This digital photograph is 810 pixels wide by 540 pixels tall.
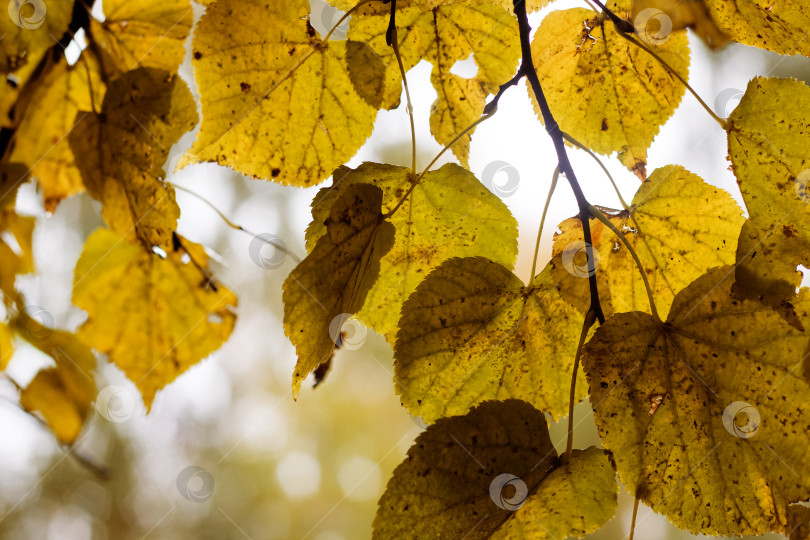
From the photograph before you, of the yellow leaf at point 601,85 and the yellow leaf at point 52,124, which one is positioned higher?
the yellow leaf at point 601,85

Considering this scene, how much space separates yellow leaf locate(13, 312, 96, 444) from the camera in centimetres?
69

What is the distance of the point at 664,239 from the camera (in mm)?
458

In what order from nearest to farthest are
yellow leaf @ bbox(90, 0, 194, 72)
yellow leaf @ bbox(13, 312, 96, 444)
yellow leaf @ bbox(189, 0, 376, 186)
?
yellow leaf @ bbox(189, 0, 376, 186), yellow leaf @ bbox(90, 0, 194, 72), yellow leaf @ bbox(13, 312, 96, 444)

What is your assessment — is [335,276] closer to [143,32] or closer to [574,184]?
[574,184]

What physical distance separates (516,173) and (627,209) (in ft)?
0.52

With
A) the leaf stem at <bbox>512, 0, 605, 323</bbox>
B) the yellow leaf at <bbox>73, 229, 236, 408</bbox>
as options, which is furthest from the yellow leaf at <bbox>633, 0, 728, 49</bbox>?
the yellow leaf at <bbox>73, 229, 236, 408</bbox>

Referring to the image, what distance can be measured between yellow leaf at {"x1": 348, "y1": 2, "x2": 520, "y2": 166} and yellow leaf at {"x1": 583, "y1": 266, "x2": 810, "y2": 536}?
234 millimetres

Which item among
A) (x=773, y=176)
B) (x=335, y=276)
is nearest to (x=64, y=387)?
(x=335, y=276)

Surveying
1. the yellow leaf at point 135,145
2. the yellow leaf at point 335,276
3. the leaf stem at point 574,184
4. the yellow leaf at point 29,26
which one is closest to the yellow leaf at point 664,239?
the leaf stem at point 574,184

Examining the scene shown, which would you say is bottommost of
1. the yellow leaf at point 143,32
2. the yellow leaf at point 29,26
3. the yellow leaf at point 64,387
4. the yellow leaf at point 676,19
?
the yellow leaf at point 64,387

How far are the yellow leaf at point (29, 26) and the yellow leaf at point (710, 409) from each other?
55 centimetres

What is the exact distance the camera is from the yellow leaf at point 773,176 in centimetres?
34

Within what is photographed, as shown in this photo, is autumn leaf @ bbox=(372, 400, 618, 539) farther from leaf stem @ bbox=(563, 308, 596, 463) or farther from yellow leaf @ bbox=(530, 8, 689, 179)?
yellow leaf @ bbox=(530, 8, 689, 179)

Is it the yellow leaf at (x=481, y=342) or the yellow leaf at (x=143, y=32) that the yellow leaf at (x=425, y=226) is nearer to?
the yellow leaf at (x=481, y=342)
